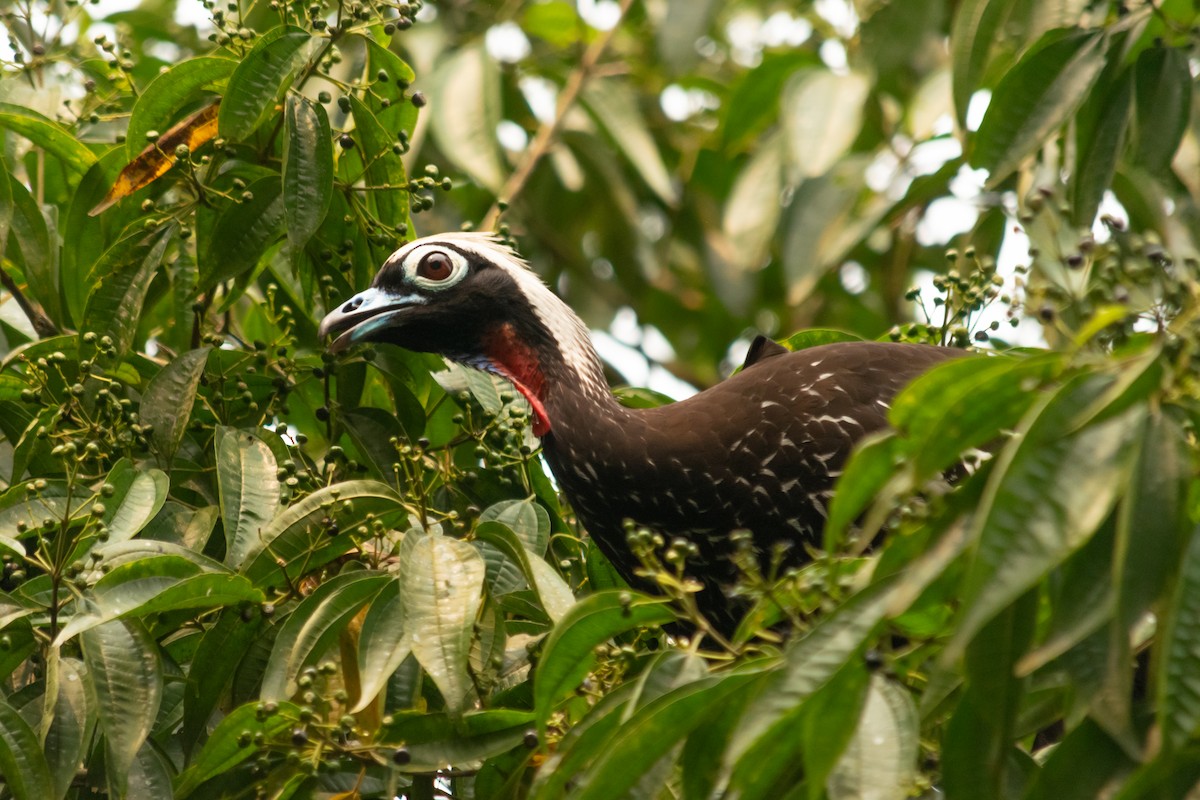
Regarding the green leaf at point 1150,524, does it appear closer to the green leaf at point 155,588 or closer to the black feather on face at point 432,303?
the green leaf at point 155,588

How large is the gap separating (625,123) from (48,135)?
8.64 ft

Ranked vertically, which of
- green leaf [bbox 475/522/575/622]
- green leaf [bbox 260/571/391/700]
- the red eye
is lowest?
green leaf [bbox 260/571/391/700]

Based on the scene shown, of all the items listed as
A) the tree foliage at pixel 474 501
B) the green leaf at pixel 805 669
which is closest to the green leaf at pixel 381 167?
the tree foliage at pixel 474 501

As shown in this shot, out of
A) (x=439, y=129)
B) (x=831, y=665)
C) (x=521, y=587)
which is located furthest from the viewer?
(x=439, y=129)

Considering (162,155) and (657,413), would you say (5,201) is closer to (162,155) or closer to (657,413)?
(162,155)

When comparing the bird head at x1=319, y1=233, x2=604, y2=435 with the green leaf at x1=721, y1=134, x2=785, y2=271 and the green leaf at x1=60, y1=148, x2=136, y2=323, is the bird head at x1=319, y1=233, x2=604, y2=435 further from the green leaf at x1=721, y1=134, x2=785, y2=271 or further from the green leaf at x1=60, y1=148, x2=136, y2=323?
the green leaf at x1=721, y1=134, x2=785, y2=271

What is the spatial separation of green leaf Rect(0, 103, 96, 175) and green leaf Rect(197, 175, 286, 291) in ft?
1.49

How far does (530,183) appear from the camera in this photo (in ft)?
22.3

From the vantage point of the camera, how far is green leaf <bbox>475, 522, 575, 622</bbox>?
8.38ft

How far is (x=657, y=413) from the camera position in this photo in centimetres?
371

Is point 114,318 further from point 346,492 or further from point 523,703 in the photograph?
point 523,703

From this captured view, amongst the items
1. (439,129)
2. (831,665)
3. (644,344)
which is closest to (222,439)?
(831,665)

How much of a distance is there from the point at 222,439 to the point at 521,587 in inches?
24.8

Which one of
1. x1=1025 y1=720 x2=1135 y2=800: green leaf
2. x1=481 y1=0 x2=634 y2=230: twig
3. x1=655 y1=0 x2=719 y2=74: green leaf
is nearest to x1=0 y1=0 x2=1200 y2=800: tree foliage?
x1=1025 y1=720 x2=1135 y2=800: green leaf
